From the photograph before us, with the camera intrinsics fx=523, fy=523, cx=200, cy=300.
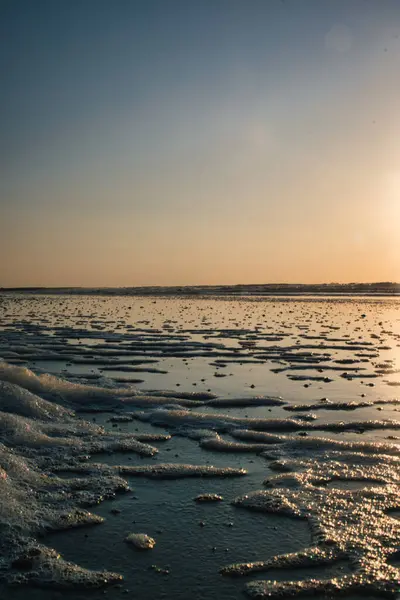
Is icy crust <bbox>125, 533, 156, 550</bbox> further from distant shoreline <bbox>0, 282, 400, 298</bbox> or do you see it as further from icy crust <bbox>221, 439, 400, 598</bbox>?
distant shoreline <bbox>0, 282, 400, 298</bbox>

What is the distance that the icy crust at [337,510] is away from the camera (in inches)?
201

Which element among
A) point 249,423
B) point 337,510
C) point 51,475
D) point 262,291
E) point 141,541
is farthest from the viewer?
point 262,291

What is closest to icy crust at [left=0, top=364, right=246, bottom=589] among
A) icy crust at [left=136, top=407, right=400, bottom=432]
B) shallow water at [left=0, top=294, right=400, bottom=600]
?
shallow water at [left=0, top=294, right=400, bottom=600]

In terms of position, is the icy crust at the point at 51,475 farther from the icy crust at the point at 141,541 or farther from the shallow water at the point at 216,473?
the icy crust at the point at 141,541

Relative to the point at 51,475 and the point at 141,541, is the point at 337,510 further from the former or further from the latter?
the point at 51,475

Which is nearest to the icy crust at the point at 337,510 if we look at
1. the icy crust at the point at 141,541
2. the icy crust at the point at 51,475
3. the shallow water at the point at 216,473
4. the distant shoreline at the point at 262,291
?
the shallow water at the point at 216,473

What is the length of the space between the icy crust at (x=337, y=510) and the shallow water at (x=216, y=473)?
21 mm

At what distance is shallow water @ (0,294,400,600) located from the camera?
530 cm

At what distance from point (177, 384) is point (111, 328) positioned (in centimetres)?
1667

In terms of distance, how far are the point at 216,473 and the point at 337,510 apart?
194 cm

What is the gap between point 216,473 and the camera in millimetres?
7902

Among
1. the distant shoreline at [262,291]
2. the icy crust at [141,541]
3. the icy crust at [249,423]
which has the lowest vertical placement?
the icy crust at [141,541]

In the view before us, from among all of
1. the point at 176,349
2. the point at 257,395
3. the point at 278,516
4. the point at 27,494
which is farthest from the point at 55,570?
the point at 176,349

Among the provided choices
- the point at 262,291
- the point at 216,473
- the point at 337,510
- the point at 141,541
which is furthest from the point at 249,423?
the point at 262,291
